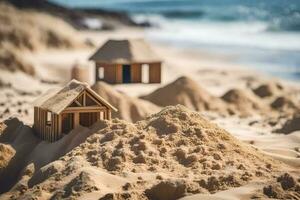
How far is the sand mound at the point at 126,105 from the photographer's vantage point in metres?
Result: 19.5

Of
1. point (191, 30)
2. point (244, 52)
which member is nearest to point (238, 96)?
point (244, 52)

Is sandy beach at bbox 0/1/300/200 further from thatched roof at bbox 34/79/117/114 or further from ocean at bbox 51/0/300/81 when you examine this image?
ocean at bbox 51/0/300/81

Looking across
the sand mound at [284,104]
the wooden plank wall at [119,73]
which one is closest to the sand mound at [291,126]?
the sand mound at [284,104]

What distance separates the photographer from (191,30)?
2549 inches

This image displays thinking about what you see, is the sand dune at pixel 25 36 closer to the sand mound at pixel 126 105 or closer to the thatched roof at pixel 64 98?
the sand mound at pixel 126 105

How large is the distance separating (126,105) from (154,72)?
6.59 meters

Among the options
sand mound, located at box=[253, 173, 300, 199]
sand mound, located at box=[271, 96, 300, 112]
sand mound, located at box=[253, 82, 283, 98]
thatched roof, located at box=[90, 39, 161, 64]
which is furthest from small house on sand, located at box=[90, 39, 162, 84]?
sand mound, located at box=[253, 173, 300, 199]

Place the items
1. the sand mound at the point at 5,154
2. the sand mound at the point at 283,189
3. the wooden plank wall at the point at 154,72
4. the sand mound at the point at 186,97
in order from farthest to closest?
the wooden plank wall at the point at 154,72, the sand mound at the point at 186,97, the sand mound at the point at 5,154, the sand mound at the point at 283,189

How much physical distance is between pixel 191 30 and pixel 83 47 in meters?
26.1

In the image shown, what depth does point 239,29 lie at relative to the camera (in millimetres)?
59531

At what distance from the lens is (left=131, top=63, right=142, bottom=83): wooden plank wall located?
2555 cm

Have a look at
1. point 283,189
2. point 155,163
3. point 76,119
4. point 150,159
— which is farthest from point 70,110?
point 283,189

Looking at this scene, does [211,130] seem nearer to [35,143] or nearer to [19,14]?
[35,143]

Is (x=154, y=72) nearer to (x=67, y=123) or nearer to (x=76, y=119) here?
(x=67, y=123)
